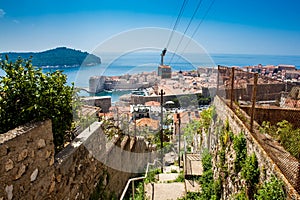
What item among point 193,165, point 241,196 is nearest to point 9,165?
point 241,196

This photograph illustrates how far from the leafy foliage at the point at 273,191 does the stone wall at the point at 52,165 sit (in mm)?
2340

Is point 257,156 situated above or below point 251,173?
above

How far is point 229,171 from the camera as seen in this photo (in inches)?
159

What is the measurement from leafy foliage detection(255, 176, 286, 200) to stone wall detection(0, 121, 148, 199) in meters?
2.34

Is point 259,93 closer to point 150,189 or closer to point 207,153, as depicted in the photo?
point 207,153

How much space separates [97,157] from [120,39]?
3.45 meters

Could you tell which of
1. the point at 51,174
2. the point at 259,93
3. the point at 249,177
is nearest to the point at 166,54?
the point at 259,93

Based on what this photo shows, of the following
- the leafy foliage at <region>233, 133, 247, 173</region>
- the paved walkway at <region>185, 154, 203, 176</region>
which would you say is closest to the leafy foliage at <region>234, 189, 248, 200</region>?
the leafy foliage at <region>233, 133, 247, 173</region>

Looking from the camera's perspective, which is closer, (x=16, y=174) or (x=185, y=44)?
(x=16, y=174)

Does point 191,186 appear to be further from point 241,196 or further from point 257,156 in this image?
point 257,156

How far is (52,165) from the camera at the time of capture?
2.46 m

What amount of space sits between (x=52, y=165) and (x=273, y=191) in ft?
8.00

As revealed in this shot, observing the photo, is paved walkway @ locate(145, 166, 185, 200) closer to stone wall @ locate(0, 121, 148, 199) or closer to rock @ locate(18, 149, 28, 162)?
stone wall @ locate(0, 121, 148, 199)

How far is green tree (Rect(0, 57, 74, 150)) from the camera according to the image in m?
2.20
